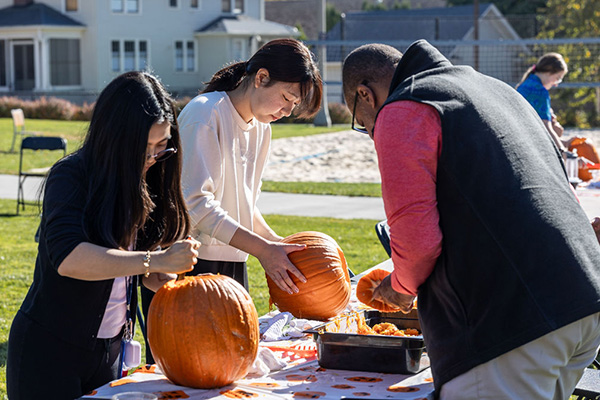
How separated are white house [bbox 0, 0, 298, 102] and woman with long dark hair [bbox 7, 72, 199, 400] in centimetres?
3830

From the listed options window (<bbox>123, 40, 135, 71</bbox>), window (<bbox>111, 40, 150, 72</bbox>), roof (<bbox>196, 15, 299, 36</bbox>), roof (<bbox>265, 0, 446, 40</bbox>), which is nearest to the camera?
window (<bbox>111, 40, 150, 72</bbox>)

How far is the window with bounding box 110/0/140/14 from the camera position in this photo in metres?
42.2

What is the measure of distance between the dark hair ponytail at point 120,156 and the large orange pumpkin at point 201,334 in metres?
0.27

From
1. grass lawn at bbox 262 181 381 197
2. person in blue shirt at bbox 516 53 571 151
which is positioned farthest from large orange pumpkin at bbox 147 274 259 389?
grass lawn at bbox 262 181 381 197

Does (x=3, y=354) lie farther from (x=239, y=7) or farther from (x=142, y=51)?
(x=239, y=7)

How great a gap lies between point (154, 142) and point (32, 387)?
0.91 metres

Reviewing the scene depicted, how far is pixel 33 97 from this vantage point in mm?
39312

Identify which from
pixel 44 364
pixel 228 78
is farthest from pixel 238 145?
pixel 44 364

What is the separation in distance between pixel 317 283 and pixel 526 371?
4.11 ft

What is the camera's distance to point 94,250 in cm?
256

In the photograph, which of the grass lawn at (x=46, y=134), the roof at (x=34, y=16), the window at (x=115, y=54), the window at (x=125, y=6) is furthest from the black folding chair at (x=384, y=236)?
the window at (x=125, y=6)

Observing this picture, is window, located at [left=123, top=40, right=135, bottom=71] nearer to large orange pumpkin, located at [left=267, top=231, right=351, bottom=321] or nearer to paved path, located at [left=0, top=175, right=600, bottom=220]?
paved path, located at [left=0, top=175, right=600, bottom=220]

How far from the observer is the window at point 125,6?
1662 inches

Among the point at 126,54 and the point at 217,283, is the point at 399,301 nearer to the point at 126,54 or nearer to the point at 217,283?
the point at 217,283
